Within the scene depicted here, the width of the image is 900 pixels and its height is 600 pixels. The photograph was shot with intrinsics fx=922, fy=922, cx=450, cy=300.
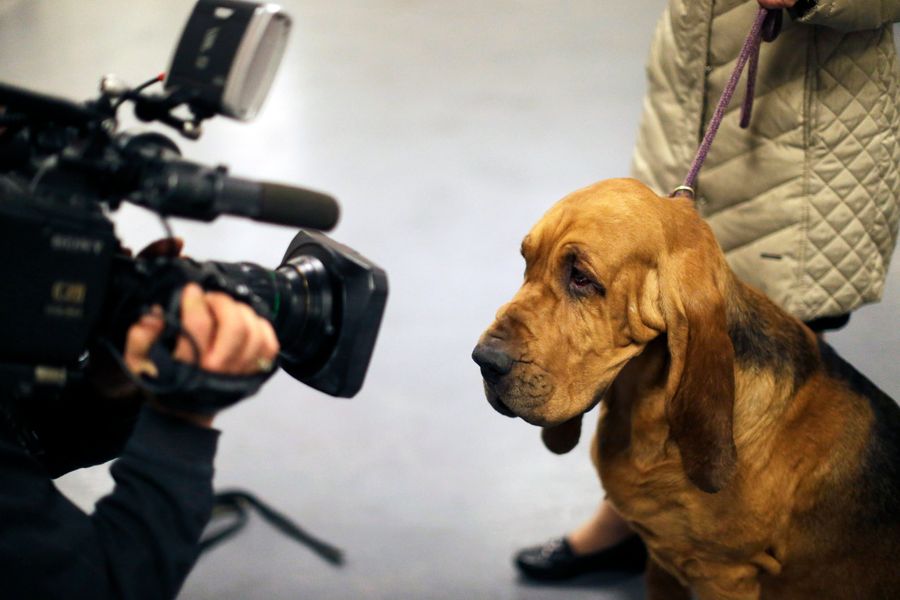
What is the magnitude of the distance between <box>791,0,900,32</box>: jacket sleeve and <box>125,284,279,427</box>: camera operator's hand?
1.41 m

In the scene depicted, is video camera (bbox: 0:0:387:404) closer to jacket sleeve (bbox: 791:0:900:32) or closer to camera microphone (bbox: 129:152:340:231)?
camera microphone (bbox: 129:152:340:231)

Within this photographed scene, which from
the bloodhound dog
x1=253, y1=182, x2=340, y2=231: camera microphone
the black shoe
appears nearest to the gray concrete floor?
the black shoe

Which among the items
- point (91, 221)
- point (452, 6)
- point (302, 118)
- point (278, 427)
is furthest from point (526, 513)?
point (452, 6)

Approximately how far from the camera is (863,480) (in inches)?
76.2

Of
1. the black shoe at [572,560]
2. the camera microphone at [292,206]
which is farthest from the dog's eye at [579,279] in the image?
the black shoe at [572,560]

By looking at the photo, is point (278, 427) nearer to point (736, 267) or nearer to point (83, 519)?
point (736, 267)

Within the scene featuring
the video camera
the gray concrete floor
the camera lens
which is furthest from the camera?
the gray concrete floor

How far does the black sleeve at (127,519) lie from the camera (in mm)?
1157

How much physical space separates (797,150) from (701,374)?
0.76 m

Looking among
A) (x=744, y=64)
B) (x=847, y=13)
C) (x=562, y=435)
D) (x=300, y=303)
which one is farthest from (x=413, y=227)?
(x=300, y=303)

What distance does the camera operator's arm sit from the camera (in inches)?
45.4

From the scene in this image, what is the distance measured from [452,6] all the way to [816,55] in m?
5.14

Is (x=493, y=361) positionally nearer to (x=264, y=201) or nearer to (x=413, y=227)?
(x=264, y=201)

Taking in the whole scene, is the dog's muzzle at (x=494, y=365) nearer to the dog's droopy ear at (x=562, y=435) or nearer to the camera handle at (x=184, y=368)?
the dog's droopy ear at (x=562, y=435)
